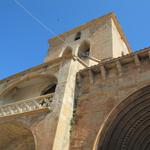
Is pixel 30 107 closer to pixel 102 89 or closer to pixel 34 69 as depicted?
pixel 34 69

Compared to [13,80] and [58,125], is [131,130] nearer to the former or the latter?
Result: [58,125]

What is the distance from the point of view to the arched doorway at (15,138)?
24.5 ft

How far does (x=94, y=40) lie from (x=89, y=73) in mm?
6705

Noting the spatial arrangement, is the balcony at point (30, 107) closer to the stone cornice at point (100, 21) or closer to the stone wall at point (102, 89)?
the stone wall at point (102, 89)

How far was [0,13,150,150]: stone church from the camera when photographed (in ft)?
20.7

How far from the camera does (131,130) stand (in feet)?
21.3

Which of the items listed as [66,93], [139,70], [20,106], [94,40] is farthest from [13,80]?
[94,40]

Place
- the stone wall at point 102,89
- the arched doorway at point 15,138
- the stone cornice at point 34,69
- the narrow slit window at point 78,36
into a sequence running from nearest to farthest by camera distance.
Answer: the stone wall at point 102,89
the arched doorway at point 15,138
the stone cornice at point 34,69
the narrow slit window at point 78,36

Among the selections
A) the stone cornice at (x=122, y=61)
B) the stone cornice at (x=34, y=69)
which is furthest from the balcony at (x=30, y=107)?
the stone cornice at (x=34, y=69)

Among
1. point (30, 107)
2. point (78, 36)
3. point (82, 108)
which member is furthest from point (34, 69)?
point (78, 36)

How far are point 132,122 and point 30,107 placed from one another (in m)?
3.23

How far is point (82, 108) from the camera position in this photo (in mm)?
7121

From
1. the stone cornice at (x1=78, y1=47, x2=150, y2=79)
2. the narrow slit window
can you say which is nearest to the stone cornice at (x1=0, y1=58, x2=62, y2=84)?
the stone cornice at (x1=78, y1=47, x2=150, y2=79)

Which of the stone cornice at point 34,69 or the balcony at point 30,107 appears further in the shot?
the stone cornice at point 34,69
